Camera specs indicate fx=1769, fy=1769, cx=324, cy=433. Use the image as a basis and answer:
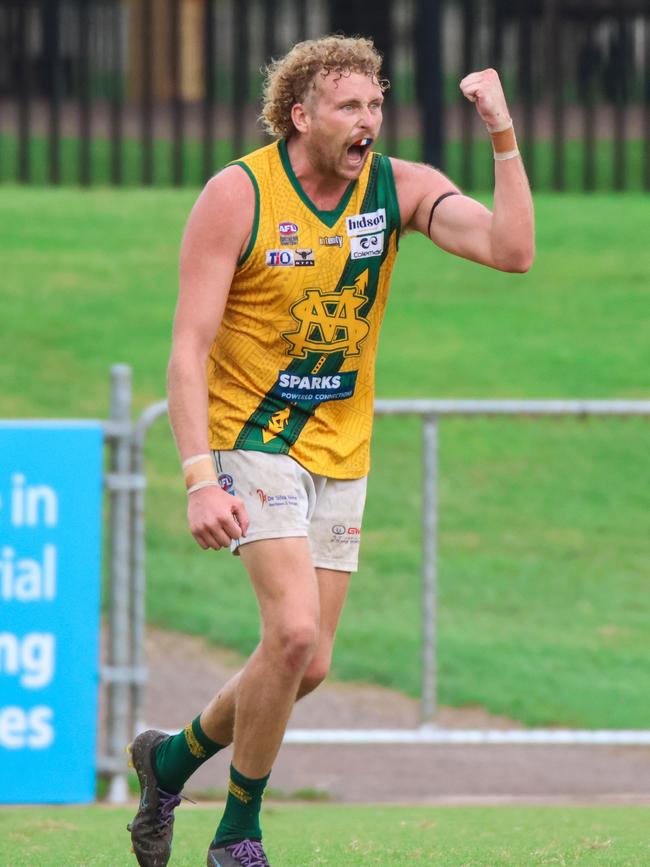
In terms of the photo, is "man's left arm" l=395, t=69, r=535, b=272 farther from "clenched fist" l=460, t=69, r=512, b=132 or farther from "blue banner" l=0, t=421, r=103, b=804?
"blue banner" l=0, t=421, r=103, b=804

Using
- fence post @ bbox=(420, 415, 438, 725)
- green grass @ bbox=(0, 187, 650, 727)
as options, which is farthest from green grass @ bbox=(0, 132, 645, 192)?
fence post @ bbox=(420, 415, 438, 725)

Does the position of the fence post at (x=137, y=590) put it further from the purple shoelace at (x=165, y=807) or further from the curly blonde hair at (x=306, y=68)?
the curly blonde hair at (x=306, y=68)

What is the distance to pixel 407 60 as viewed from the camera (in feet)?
70.2

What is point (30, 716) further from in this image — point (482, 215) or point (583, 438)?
point (583, 438)

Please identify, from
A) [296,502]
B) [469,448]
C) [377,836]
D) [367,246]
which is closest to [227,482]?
[296,502]

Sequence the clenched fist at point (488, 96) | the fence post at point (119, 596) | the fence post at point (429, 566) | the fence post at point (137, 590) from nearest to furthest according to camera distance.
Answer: the clenched fist at point (488, 96) → the fence post at point (119, 596) → the fence post at point (137, 590) → the fence post at point (429, 566)

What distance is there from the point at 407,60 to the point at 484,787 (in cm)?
1507

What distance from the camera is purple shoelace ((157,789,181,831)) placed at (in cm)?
496

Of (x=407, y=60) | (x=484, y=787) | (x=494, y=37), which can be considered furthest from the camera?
(x=407, y=60)

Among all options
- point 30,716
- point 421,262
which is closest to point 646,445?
point 421,262

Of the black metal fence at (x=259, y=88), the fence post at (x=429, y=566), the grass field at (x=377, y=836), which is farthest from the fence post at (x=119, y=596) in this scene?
the black metal fence at (x=259, y=88)

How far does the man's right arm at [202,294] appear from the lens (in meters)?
4.52

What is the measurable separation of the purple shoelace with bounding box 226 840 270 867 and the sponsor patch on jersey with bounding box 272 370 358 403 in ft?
3.92

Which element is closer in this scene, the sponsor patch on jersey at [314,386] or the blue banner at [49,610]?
the sponsor patch on jersey at [314,386]
